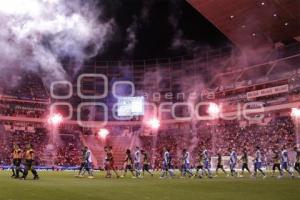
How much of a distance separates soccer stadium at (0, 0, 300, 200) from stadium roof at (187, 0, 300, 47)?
0.38ft

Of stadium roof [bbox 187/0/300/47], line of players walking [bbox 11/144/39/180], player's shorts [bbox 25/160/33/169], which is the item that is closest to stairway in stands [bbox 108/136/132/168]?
stadium roof [bbox 187/0/300/47]

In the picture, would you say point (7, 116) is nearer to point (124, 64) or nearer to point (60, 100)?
point (60, 100)

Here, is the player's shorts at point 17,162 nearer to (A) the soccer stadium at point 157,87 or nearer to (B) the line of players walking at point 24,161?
(B) the line of players walking at point 24,161

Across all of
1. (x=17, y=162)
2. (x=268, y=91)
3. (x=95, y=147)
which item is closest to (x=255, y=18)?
(x=268, y=91)

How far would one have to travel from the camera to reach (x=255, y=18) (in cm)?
5041

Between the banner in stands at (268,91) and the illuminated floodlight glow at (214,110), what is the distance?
4868 mm

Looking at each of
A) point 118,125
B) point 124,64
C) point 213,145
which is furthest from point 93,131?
point 213,145

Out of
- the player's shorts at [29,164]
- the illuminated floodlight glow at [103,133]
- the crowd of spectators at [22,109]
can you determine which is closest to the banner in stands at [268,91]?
the illuminated floodlight glow at [103,133]

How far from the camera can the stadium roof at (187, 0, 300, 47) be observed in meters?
47.1

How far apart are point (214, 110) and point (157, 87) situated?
17.0 metres

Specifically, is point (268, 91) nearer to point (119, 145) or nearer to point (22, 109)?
point (119, 145)

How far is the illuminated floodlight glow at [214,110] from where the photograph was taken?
64.9 m

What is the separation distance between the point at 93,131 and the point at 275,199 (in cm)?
6542

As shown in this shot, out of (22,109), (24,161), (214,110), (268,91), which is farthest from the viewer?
(22,109)
